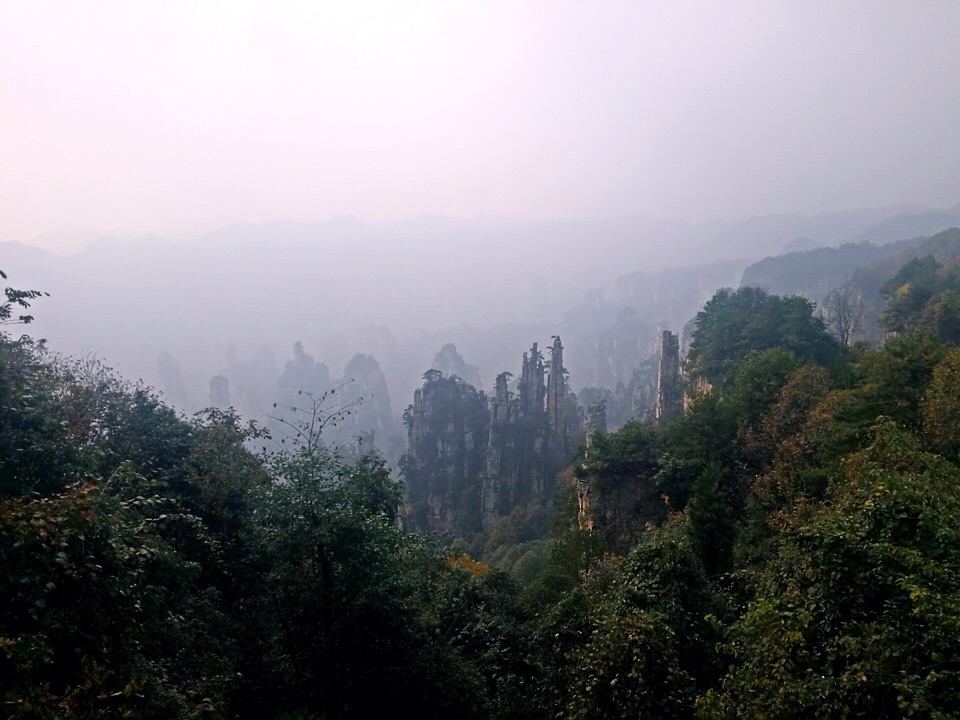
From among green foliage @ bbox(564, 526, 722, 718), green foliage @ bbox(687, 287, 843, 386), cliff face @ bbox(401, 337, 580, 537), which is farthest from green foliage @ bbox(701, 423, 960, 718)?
cliff face @ bbox(401, 337, 580, 537)

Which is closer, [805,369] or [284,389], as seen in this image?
[805,369]

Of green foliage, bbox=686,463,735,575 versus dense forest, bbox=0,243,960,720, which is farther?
green foliage, bbox=686,463,735,575

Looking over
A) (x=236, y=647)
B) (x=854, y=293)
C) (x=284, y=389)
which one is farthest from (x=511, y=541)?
(x=284, y=389)

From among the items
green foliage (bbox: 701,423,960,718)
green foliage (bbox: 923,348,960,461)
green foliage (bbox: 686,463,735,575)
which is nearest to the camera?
green foliage (bbox: 701,423,960,718)

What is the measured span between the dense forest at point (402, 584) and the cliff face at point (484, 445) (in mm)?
46058

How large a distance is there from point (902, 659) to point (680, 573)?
6197mm

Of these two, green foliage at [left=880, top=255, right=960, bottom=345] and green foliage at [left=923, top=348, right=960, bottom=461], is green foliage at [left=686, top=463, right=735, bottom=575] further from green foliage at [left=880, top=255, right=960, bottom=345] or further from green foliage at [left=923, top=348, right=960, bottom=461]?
green foliage at [left=880, top=255, right=960, bottom=345]

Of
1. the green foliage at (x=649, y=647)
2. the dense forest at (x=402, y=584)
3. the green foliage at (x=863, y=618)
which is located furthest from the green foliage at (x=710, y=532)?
the green foliage at (x=863, y=618)

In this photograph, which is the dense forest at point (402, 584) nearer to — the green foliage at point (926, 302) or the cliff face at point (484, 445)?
the green foliage at point (926, 302)

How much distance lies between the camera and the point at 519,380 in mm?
73000

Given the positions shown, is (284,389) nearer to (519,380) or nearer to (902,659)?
(519,380)

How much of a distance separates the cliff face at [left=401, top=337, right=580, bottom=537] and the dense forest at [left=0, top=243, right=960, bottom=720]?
46.1 metres

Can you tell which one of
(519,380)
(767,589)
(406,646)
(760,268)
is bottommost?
(519,380)

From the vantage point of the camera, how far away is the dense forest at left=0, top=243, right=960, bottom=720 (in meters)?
5.51
